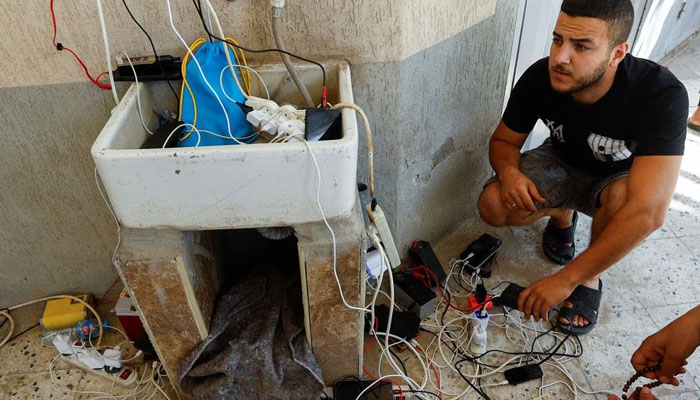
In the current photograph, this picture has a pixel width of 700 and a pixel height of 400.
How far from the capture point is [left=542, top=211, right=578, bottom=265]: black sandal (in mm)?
1733

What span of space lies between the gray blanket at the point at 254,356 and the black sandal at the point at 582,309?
0.79 meters

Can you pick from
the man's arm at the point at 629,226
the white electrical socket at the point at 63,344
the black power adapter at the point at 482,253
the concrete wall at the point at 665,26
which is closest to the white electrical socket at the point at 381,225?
the man's arm at the point at 629,226

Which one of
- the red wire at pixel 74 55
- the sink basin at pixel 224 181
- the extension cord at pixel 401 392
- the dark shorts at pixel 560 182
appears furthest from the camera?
the dark shorts at pixel 560 182

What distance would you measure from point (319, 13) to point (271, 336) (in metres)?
0.83

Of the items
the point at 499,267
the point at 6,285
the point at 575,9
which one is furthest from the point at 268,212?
the point at 6,285

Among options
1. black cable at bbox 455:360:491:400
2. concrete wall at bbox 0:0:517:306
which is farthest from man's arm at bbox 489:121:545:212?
black cable at bbox 455:360:491:400

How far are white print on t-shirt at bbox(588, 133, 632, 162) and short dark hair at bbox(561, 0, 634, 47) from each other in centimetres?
31

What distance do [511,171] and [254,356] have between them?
0.96 meters

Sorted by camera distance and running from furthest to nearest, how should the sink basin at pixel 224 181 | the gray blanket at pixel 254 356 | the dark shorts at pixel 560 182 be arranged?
the dark shorts at pixel 560 182 < the gray blanket at pixel 254 356 < the sink basin at pixel 224 181

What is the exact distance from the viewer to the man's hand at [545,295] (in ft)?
4.44

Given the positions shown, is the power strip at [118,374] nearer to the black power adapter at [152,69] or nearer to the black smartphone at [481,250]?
the black power adapter at [152,69]

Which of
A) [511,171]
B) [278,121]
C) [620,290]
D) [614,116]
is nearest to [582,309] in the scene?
[620,290]

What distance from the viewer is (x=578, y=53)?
1251 mm

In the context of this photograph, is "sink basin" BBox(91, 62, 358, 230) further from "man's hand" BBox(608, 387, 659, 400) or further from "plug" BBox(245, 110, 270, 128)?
"man's hand" BBox(608, 387, 659, 400)
